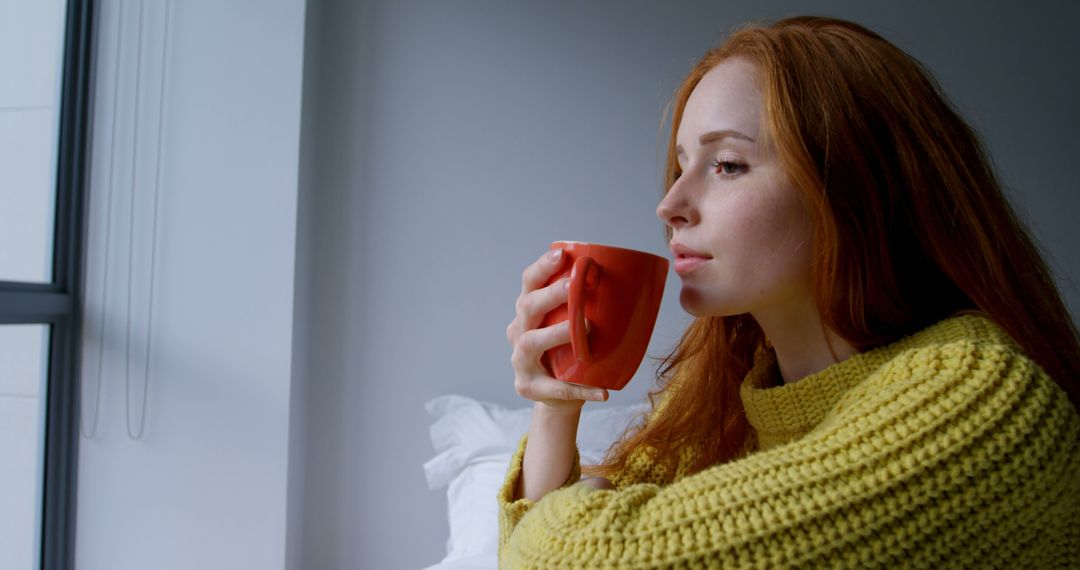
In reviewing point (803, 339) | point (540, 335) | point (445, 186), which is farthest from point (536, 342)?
point (445, 186)

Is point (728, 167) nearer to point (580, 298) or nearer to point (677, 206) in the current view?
point (677, 206)

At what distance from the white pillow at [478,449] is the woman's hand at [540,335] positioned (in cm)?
85

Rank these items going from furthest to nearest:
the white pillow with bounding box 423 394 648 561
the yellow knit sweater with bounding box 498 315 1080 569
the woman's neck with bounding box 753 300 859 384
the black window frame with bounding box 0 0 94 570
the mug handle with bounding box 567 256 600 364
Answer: the black window frame with bounding box 0 0 94 570 < the white pillow with bounding box 423 394 648 561 < the woman's neck with bounding box 753 300 859 384 < the mug handle with bounding box 567 256 600 364 < the yellow knit sweater with bounding box 498 315 1080 569

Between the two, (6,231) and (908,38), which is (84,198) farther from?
(908,38)

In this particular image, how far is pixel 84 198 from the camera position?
167cm

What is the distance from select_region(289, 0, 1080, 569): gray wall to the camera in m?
1.86

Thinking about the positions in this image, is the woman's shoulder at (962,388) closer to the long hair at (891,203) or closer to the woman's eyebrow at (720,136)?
the long hair at (891,203)

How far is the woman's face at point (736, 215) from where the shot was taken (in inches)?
23.3

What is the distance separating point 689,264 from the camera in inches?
24.0

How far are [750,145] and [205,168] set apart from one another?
145 cm

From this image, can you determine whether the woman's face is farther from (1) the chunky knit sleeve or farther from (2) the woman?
(1) the chunky knit sleeve

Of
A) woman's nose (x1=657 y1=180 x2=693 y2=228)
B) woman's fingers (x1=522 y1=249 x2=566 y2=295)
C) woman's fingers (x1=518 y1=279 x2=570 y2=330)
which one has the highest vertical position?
woman's nose (x1=657 y1=180 x2=693 y2=228)

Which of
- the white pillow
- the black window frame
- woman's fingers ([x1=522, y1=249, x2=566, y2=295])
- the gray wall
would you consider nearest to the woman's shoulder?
woman's fingers ([x1=522, y1=249, x2=566, y2=295])

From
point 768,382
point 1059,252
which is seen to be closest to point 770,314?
point 768,382
